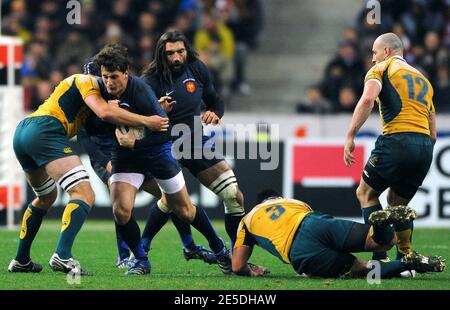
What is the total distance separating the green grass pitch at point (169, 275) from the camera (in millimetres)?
9227

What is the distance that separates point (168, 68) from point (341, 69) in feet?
29.2

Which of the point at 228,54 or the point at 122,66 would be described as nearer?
the point at 122,66

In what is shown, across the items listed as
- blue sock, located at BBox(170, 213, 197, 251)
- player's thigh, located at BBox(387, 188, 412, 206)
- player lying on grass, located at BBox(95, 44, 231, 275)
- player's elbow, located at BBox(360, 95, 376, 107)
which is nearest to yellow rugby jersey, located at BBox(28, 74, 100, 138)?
player lying on grass, located at BBox(95, 44, 231, 275)

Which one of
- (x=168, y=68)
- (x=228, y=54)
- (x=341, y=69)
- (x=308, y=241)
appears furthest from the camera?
(x=228, y=54)

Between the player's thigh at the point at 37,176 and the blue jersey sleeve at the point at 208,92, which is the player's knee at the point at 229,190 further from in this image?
the player's thigh at the point at 37,176

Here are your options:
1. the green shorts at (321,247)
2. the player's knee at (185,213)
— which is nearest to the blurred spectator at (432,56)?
the player's knee at (185,213)

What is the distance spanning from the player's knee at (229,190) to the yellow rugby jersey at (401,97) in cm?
164

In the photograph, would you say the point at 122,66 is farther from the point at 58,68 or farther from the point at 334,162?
the point at 58,68

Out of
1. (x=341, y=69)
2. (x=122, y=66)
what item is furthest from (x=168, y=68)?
(x=341, y=69)

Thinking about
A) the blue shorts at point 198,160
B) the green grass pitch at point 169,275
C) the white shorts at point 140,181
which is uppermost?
the blue shorts at point 198,160

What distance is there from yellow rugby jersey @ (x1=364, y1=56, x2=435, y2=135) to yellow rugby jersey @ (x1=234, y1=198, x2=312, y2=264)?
1152 millimetres

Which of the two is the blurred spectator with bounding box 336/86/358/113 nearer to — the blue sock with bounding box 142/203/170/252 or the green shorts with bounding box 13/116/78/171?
the blue sock with bounding box 142/203/170/252

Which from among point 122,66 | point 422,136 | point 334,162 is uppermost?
point 122,66

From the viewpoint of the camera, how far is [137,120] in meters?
9.77
